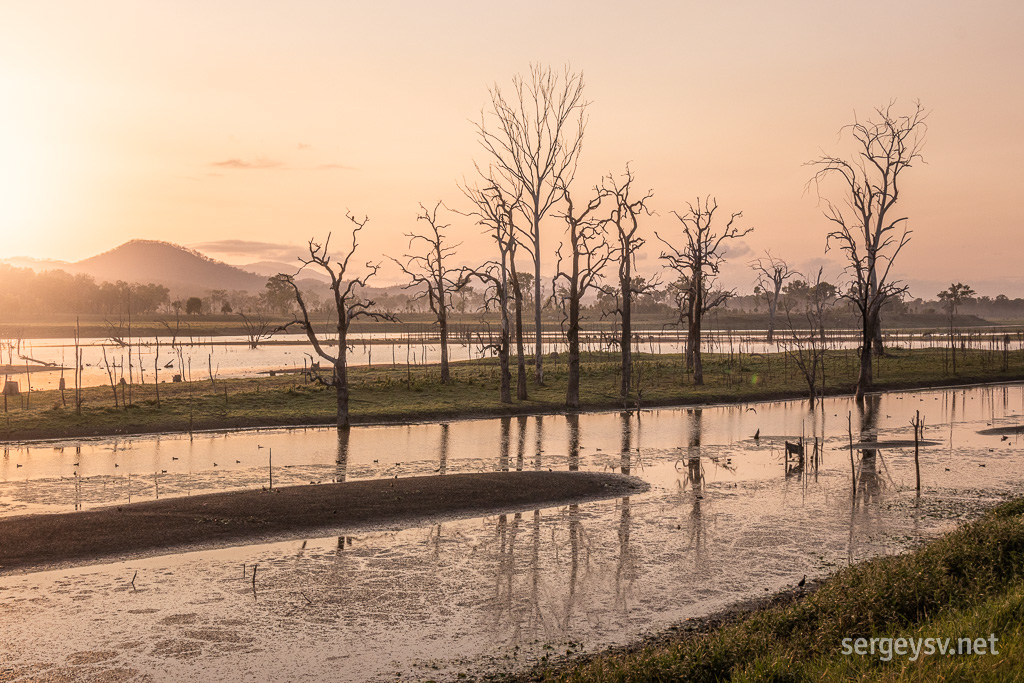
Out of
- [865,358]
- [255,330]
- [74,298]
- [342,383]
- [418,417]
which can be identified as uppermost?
[74,298]

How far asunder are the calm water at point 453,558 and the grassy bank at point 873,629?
1657 mm

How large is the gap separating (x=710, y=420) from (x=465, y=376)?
64.7 ft

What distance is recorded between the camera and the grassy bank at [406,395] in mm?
35312

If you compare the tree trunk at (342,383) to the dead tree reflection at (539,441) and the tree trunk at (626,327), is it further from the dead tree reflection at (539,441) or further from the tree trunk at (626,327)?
the tree trunk at (626,327)

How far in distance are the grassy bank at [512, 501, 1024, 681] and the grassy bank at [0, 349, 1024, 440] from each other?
89.3 feet

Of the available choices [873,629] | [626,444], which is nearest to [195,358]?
[626,444]

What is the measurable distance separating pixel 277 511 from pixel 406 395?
2443cm

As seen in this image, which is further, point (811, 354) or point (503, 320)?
point (811, 354)

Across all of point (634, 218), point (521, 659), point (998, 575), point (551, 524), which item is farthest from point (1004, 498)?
point (634, 218)

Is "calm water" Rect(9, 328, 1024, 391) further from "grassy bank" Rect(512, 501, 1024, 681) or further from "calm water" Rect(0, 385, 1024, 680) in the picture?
"grassy bank" Rect(512, 501, 1024, 681)

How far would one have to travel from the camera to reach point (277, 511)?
19.3 meters

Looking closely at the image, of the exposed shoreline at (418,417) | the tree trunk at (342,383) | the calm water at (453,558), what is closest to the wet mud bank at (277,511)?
the calm water at (453,558)

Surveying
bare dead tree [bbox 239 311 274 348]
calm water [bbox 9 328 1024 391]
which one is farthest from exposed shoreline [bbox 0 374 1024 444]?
bare dead tree [bbox 239 311 274 348]

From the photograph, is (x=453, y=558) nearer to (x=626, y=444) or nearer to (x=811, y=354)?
(x=626, y=444)
